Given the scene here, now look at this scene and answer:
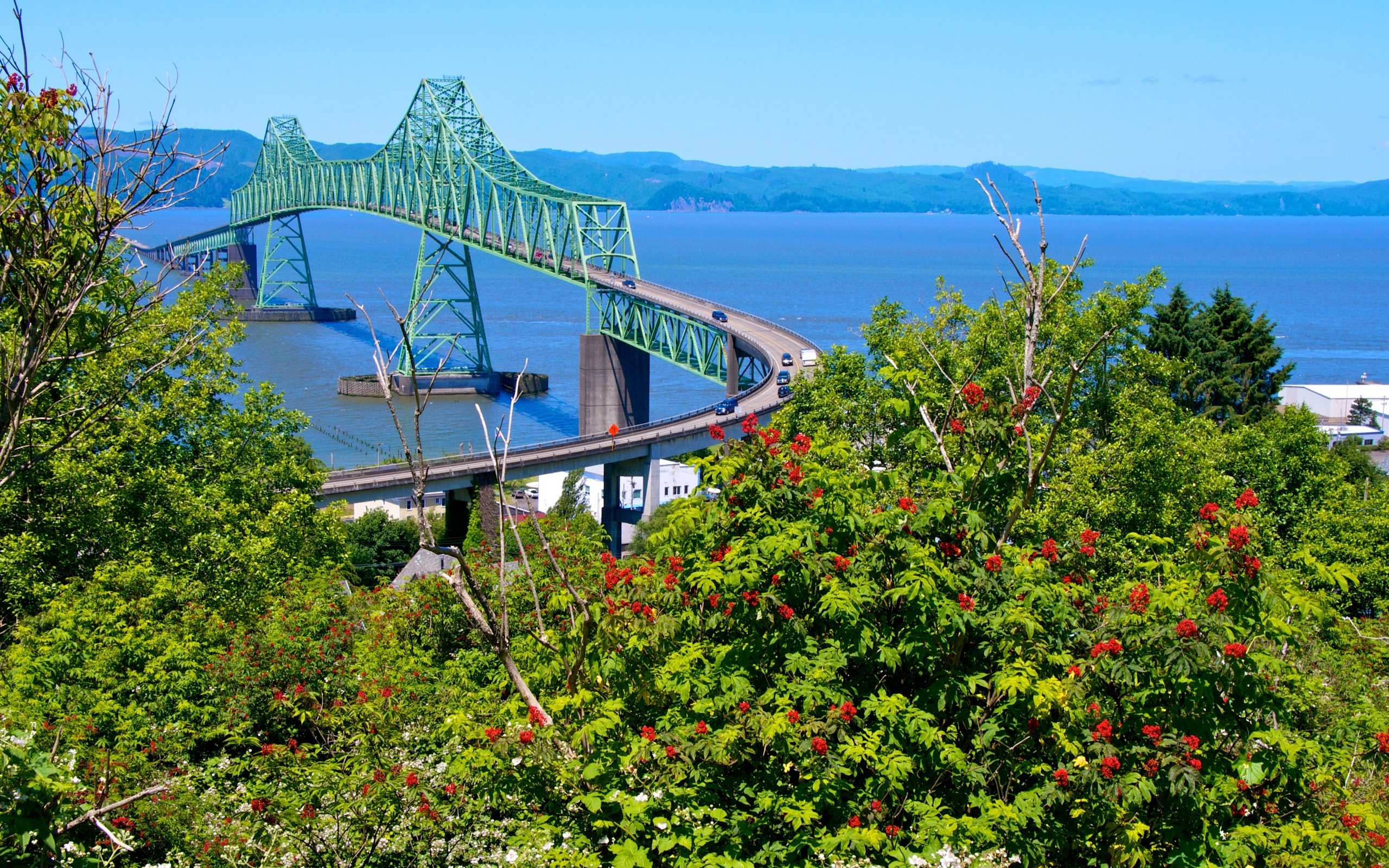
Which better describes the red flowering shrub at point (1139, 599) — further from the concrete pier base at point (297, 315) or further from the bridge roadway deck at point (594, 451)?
the concrete pier base at point (297, 315)

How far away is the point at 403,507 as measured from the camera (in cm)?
4853

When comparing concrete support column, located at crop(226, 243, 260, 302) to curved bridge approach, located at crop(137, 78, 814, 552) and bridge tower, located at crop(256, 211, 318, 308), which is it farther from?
bridge tower, located at crop(256, 211, 318, 308)

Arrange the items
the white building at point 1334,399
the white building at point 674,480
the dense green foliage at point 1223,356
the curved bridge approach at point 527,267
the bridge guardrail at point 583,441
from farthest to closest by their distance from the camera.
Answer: the white building at point 1334,399 → the white building at point 674,480 → the curved bridge approach at point 527,267 → the bridge guardrail at point 583,441 → the dense green foliage at point 1223,356

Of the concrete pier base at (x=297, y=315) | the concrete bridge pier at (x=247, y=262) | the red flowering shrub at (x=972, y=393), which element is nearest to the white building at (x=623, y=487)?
the red flowering shrub at (x=972, y=393)

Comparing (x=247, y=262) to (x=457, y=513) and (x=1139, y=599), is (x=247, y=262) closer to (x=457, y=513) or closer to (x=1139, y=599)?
(x=457, y=513)

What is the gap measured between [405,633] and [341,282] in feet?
446

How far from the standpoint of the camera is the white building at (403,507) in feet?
150

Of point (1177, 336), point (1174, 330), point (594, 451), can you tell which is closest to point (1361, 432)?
point (1174, 330)

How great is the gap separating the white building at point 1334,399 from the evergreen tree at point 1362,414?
0.23 metres

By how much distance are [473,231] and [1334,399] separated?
199 ft

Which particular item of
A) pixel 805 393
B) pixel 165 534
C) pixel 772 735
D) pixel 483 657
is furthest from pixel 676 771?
pixel 805 393

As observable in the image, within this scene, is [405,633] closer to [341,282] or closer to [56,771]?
[56,771]

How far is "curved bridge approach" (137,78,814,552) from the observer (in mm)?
45625

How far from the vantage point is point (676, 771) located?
6.56 metres
